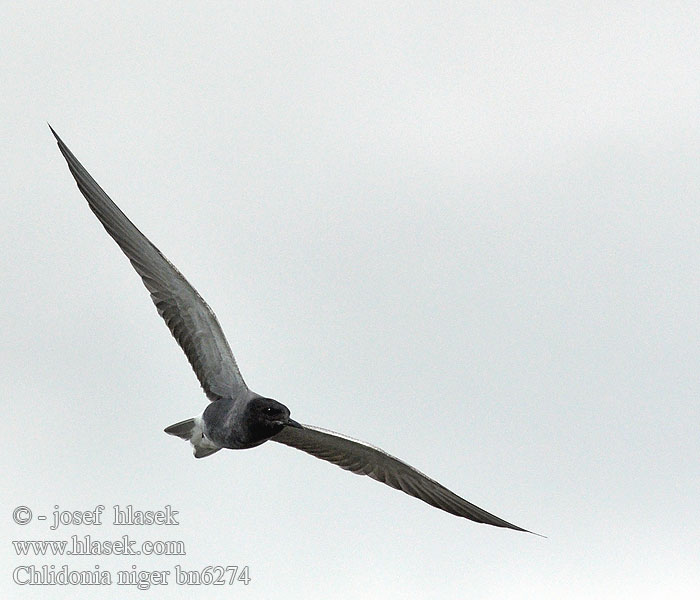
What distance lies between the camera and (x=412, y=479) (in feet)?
81.8

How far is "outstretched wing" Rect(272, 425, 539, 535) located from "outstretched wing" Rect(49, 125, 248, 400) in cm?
178

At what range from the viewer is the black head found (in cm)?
2103

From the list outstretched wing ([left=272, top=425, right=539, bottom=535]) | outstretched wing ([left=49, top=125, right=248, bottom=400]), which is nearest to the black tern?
outstretched wing ([left=49, top=125, right=248, bottom=400])

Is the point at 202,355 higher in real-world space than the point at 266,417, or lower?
higher

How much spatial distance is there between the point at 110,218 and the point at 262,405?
481 centimetres

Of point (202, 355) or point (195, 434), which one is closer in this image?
point (202, 355)

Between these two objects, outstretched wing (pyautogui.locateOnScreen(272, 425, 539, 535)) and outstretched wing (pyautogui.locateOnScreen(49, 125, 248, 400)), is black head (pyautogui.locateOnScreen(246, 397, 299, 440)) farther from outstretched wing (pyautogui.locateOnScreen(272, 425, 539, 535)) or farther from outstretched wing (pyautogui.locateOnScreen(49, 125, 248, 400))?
outstretched wing (pyautogui.locateOnScreen(272, 425, 539, 535))

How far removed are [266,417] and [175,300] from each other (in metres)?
3.12

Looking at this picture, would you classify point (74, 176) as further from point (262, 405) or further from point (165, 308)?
point (262, 405)

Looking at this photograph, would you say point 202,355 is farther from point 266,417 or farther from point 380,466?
point 380,466

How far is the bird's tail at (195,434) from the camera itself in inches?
901

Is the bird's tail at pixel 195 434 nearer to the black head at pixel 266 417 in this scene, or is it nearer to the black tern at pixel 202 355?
the black tern at pixel 202 355

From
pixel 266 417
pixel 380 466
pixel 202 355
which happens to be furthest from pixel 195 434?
pixel 380 466

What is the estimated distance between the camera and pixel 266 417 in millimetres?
21062
